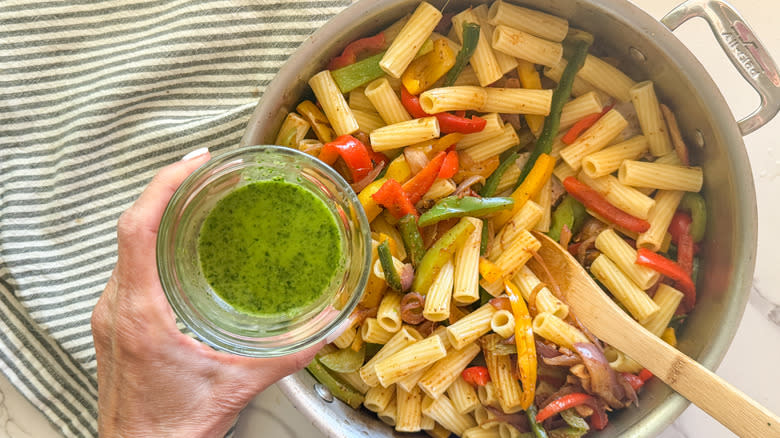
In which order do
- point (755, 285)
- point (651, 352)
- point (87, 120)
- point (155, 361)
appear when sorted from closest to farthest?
point (155, 361), point (651, 352), point (87, 120), point (755, 285)

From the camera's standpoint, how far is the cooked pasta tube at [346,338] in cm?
166

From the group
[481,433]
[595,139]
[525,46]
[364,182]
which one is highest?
[525,46]

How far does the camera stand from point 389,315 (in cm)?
163

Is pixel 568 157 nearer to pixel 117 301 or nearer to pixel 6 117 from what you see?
pixel 117 301

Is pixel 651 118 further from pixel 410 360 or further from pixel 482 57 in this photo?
pixel 410 360

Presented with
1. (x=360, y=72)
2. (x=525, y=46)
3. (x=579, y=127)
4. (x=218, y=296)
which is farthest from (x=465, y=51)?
(x=218, y=296)

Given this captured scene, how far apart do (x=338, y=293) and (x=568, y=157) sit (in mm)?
702

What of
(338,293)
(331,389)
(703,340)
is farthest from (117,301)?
(703,340)

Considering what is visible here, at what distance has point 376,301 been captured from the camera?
5.55ft

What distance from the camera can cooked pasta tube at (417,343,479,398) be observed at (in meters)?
1.63

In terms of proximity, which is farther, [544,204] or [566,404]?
[544,204]

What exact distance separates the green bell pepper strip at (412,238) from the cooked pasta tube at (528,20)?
1.78ft

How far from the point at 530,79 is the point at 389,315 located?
72 centimetres

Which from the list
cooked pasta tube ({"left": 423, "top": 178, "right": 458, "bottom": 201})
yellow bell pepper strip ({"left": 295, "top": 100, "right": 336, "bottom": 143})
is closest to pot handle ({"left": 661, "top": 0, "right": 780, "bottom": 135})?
cooked pasta tube ({"left": 423, "top": 178, "right": 458, "bottom": 201})
